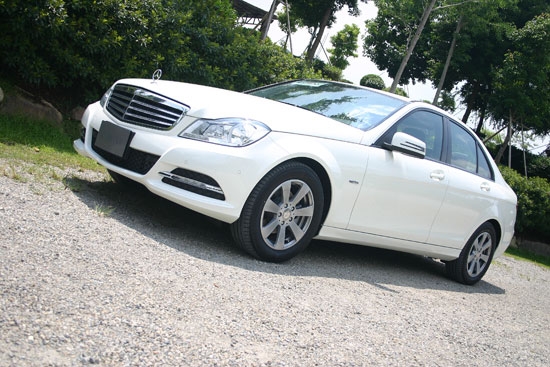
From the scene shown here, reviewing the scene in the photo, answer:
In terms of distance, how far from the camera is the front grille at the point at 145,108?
4.54m

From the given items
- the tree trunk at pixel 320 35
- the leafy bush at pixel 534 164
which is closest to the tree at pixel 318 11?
the tree trunk at pixel 320 35

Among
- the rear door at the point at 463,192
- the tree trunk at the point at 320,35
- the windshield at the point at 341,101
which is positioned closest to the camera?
the windshield at the point at 341,101

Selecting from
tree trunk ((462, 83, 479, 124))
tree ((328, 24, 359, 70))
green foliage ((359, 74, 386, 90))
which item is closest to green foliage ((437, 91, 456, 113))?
tree trunk ((462, 83, 479, 124))

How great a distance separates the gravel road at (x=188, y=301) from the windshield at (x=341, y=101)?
1348 millimetres

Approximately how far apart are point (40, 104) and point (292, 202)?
15.6 feet

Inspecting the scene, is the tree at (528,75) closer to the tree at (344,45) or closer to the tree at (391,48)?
the tree at (391,48)

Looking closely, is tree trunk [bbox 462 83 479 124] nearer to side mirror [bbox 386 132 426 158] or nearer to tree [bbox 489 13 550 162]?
tree [bbox 489 13 550 162]

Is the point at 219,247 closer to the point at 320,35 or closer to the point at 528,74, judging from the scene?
the point at 528,74

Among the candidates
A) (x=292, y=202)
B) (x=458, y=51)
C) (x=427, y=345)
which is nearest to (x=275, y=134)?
(x=292, y=202)

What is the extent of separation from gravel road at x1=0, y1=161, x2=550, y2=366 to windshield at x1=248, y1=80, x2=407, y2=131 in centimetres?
135

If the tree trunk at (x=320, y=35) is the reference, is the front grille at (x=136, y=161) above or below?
below

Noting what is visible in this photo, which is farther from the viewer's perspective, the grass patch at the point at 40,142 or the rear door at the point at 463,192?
the grass patch at the point at 40,142

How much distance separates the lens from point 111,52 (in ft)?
26.1

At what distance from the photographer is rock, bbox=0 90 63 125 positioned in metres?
7.62
